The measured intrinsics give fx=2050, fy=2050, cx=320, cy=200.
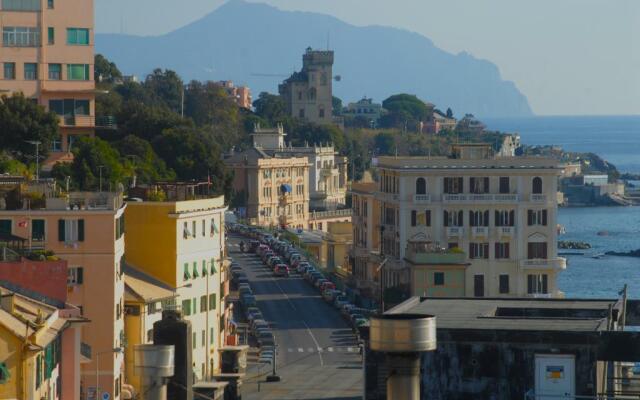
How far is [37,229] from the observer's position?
163 feet

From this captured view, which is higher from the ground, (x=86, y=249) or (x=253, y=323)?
(x=86, y=249)

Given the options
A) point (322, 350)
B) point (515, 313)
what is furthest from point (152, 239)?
point (515, 313)

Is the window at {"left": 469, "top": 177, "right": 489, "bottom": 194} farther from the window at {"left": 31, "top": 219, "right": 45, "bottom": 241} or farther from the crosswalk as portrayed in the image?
the window at {"left": 31, "top": 219, "right": 45, "bottom": 241}

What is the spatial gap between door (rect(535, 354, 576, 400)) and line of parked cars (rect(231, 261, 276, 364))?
33.7m

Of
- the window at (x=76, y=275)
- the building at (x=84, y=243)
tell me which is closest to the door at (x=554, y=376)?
the building at (x=84, y=243)

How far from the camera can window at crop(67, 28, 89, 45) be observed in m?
74.8

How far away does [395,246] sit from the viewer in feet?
293

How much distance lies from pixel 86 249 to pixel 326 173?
123 m

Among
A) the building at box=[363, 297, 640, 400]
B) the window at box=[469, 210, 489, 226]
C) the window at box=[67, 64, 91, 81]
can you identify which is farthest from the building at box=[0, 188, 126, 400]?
the window at box=[469, 210, 489, 226]

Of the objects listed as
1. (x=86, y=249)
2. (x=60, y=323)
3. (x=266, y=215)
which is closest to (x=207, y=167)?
(x=266, y=215)

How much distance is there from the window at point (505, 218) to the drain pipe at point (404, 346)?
7170 centimetres

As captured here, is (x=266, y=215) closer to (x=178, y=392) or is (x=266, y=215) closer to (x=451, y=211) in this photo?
(x=451, y=211)

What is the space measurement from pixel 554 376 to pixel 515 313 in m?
4.40

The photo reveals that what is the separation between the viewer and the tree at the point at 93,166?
7400 cm
